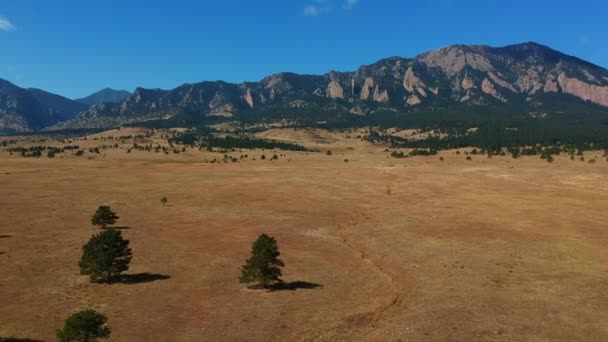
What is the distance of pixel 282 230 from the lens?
57156 millimetres

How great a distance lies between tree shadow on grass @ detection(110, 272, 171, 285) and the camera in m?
37.1

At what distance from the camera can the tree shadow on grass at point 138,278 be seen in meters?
37.1

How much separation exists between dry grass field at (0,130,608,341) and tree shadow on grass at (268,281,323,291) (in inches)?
12.6

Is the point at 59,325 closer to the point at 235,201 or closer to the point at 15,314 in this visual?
the point at 15,314

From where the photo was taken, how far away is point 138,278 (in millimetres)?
37938

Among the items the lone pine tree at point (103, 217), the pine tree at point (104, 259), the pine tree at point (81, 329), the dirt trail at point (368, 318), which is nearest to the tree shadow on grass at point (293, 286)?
the dirt trail at point (368, 318)

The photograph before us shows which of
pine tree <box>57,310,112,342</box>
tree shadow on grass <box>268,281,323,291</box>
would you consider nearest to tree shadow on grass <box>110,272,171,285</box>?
tree shadow on grass <box>268,281,323,291</box>

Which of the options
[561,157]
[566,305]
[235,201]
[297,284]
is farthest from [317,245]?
[561,157]

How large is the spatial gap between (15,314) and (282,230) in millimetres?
30997

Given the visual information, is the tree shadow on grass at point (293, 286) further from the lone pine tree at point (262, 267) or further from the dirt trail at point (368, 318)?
the dirt trail at point (368, 318)

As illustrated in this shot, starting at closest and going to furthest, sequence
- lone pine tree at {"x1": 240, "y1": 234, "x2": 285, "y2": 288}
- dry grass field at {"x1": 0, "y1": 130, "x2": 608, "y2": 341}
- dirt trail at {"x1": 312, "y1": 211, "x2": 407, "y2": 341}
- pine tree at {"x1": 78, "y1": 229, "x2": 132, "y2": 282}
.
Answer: dirt trail at {"x1": 312, "y1": 211, "x2": 407, "y2": 341}
dry grass field at {"x1": 0, "y1": 130, "x2": 608, "y2": 341}
lone pine tree at {"x1": 240, "y1": 234, "x2": 285, "y2": 288}
pine tree at {"x1": 78, "y1": 229, "x2": 132, "y2": 282}

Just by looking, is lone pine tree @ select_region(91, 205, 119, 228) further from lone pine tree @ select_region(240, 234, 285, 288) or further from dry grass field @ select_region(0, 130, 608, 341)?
lone pine tree @ select_region(240, 234, 285, 288)

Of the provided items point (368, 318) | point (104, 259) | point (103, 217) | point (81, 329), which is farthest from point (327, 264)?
point (103, 217)

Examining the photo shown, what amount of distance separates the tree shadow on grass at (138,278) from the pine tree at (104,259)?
21.5 inches
